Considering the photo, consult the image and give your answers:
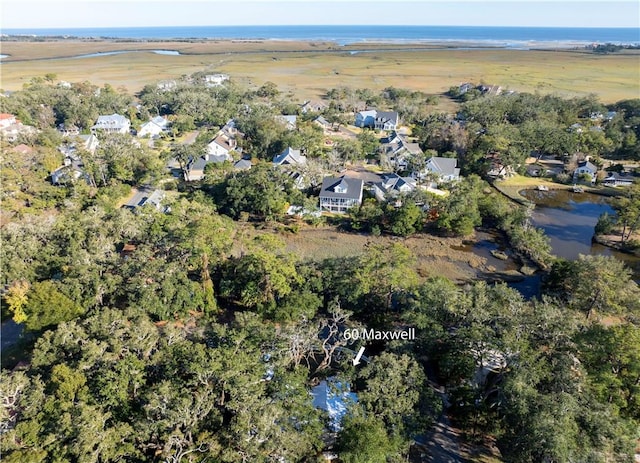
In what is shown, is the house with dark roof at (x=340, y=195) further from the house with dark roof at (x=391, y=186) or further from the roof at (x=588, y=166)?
the roof at (x=588, y=166)

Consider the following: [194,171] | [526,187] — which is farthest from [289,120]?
[526,187]

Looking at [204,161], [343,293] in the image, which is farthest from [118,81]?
[343,293]

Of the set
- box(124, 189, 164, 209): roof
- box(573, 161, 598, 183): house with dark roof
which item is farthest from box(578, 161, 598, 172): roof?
box(124, 189, 164, 209): roof

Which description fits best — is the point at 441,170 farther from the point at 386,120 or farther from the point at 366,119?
the point at 366,119

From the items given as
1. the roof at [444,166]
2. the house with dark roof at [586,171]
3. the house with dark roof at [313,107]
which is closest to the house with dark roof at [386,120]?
the house with dark roof at [313,107]

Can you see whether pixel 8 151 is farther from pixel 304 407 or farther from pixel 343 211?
pixel 304 407

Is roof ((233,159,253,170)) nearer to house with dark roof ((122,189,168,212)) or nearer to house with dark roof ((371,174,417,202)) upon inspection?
house with dark roof ((122,189,168,212))
